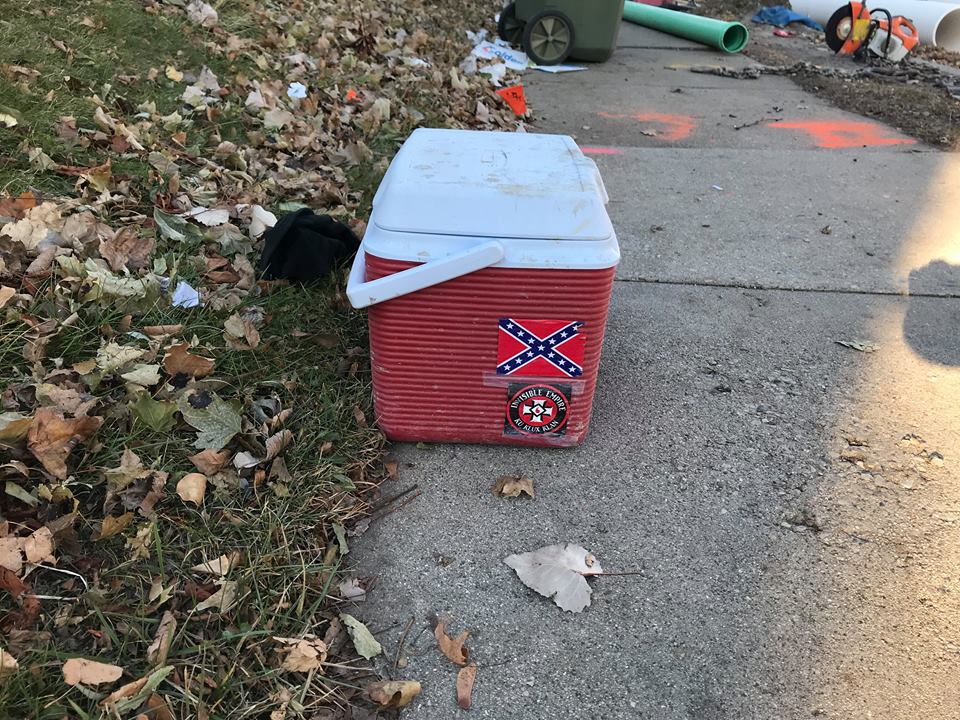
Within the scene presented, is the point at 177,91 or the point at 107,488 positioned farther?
the point at 177,91

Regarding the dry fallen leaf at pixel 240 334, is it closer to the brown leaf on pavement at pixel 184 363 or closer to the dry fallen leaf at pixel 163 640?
the brown leaf on pavement at pixel 184 363

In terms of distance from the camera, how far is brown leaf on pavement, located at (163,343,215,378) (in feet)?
6.78

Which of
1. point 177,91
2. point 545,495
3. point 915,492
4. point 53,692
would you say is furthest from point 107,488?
point 177,91

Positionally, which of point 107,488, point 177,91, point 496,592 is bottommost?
point 496,592

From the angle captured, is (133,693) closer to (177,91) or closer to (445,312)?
(445,312)

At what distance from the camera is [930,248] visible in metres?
3.51

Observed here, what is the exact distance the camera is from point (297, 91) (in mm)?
4180

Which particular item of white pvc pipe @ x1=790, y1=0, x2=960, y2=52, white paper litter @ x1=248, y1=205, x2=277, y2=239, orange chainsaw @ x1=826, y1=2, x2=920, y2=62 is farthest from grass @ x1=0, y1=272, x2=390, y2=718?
white pvc pipe @ x1=790, y1=0, x2=960, y2=52

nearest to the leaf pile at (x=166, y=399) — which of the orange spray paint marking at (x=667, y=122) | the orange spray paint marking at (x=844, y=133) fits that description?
the orange spray paint marking at (x=667, y=122)

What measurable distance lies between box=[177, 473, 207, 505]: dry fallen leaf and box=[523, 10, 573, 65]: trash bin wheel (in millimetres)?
6925

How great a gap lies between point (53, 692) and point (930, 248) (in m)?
3.96

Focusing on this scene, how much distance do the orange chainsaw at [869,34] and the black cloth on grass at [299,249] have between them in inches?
347

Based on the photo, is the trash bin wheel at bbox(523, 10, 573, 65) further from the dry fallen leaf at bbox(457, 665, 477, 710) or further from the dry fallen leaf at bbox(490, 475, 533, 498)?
the dry fallen leaf at bbox(457, 665, 477, 710)

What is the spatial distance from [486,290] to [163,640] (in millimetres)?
1104
